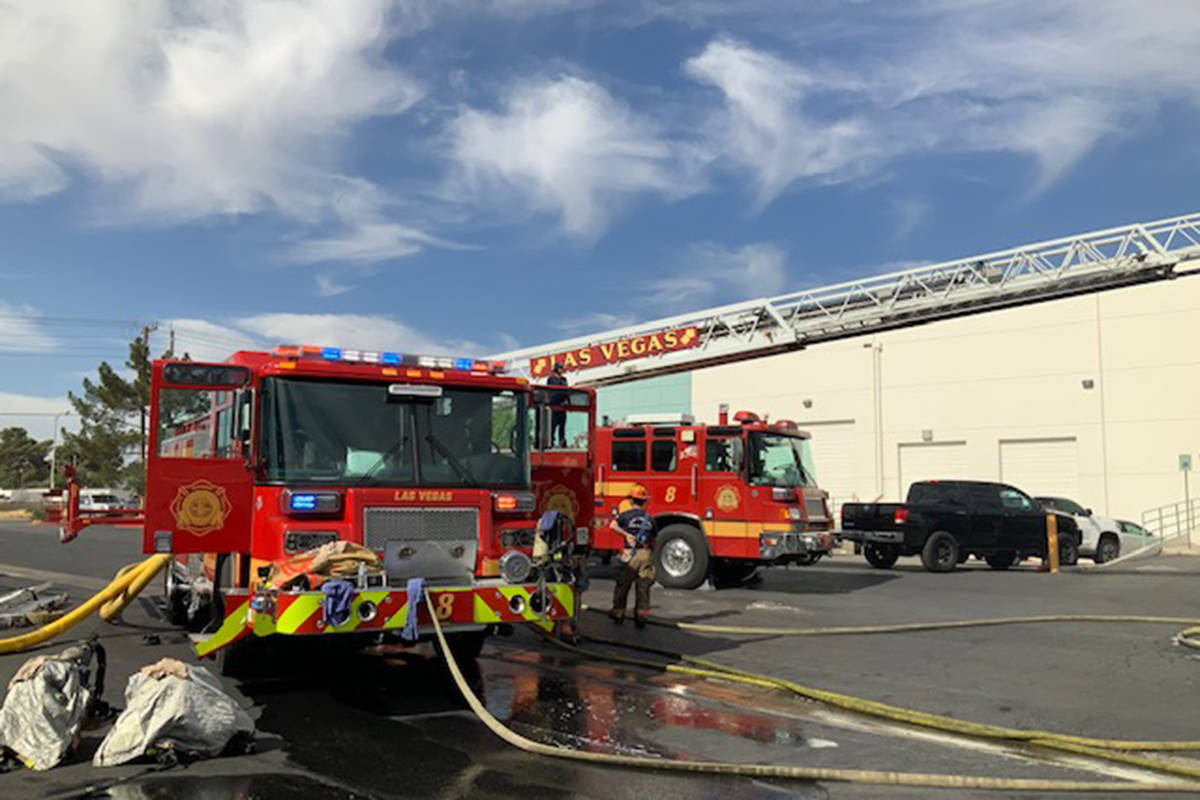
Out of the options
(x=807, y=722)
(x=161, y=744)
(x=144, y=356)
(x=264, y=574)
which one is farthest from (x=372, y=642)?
(x=144, y=356)

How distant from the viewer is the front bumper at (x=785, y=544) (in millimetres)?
13656

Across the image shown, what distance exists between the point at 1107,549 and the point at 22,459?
9179 centimetres

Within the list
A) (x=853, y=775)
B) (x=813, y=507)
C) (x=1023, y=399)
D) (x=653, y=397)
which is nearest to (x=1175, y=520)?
(x=1023, y=399)

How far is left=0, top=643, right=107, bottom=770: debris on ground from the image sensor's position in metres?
5.16

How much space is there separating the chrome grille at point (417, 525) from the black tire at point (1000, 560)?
15.5m

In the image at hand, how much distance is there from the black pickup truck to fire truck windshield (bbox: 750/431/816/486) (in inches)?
197

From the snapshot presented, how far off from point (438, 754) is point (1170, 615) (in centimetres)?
1025

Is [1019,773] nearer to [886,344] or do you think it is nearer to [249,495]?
[249,495]

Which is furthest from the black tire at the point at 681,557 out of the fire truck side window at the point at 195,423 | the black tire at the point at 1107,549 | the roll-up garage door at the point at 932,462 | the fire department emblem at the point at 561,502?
the roll-up garage door at the point at 932,462

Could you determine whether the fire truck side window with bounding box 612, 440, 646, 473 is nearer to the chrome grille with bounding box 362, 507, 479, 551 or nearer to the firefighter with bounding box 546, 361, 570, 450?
the firefighter with bounding box 546, 361, 570, 450

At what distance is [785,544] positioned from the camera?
13656 mm

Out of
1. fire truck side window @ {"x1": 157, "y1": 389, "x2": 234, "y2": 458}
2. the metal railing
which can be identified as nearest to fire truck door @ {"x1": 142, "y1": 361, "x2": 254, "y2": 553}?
fire truck side window @ {"x1": 157, "y1": 389, "x2": 234, "y2": 458}

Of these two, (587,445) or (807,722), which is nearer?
(807,722)

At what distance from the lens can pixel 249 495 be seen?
7020 mm
